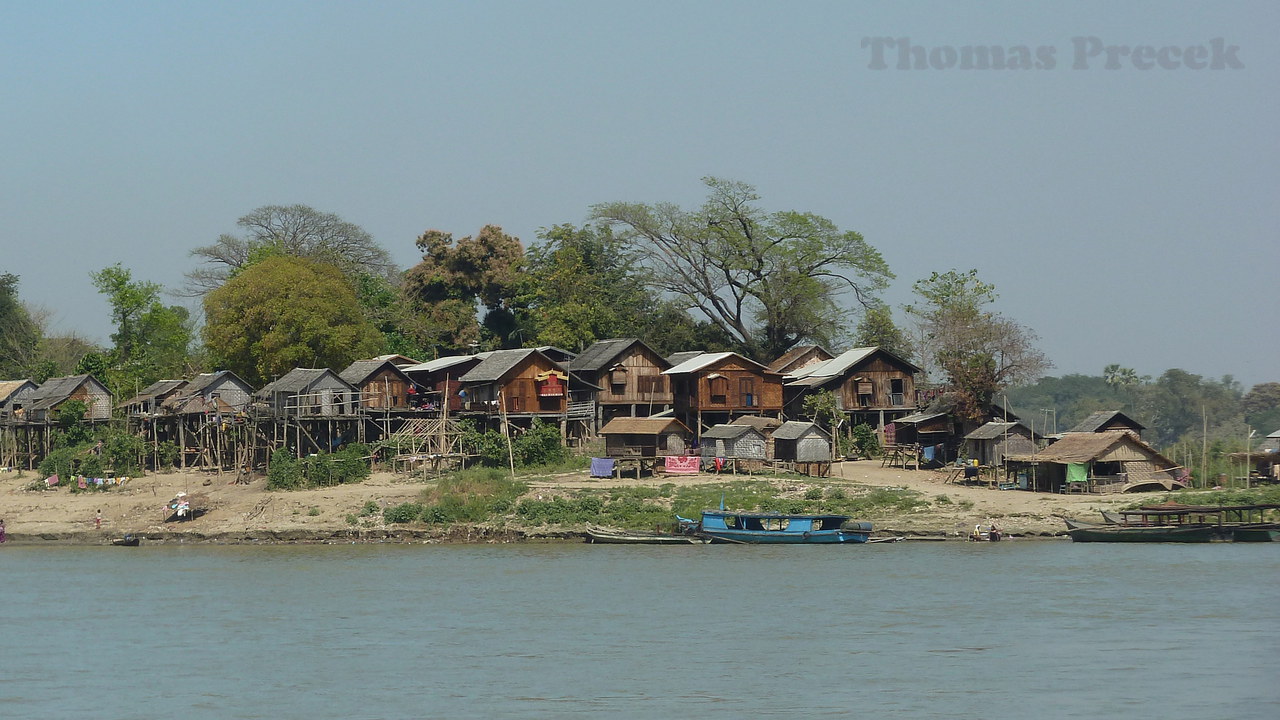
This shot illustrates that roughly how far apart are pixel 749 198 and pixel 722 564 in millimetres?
39187

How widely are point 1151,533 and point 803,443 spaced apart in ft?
51.6

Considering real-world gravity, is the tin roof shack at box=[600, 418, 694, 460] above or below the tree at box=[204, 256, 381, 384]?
below

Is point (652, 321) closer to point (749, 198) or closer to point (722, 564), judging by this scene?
point (749, 198)

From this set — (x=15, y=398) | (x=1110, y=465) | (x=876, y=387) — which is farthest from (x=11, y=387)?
(x=1110, y=465)

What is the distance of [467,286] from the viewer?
89312 mm

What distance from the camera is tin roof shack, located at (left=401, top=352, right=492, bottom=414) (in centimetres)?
7131

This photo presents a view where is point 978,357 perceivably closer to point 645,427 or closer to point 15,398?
point 645,427

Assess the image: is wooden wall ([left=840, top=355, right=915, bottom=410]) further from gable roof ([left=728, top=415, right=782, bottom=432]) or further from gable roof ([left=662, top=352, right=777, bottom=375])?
gable roof ([left=728, top=415, right=782, bottom=432])

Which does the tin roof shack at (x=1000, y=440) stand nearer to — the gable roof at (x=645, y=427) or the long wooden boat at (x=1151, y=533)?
the long wooden boat at (x=1151, y=533)

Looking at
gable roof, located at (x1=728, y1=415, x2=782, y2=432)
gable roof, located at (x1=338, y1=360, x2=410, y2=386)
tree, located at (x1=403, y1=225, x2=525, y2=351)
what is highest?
tree, located at (x1=403, y1=225, x2=525, y2=351)

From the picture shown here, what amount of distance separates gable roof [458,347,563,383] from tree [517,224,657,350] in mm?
9807

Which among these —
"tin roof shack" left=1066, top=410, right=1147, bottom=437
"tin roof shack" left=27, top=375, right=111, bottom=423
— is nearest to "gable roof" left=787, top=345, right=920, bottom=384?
"tin roof shack" left=1066, top=410, right=1147, bottom=437

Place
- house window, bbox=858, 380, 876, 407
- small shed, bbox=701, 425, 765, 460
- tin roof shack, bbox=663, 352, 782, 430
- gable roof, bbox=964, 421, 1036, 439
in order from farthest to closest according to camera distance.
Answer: house window, bbox=858, 380, 876, 407 < tin roof shack, bbox=663, 352, 782, 430 < small shed, bbox=701, 425, 765, 460 < gable roof, bbox=964, 421, 1036, 439

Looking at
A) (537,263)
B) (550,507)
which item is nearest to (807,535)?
(550,507)
